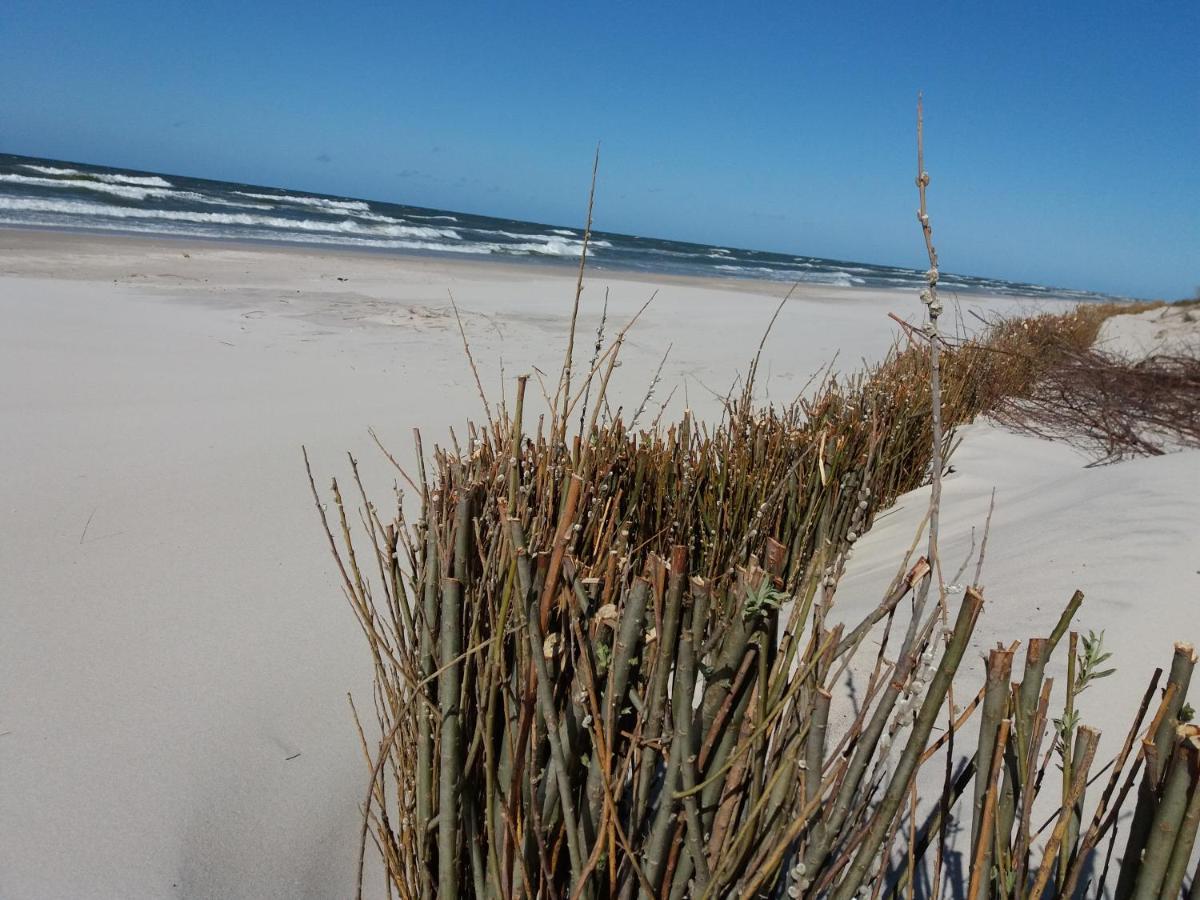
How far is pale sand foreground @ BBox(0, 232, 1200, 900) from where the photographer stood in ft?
6.06

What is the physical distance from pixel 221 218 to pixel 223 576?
24018 millimetres

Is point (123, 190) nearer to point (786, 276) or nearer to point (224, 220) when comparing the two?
point (224, 220)

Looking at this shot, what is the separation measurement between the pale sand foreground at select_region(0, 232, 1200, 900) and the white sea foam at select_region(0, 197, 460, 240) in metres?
15.9

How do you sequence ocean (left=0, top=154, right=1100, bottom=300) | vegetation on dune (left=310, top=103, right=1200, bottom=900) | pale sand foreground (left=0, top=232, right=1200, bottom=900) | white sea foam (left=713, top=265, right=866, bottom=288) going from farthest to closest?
white sea foam (left=713, top=265, right=866, bottom=288), ocean (left=0, top=154, right=1100, bottom=300), pale sand foreground (left=0, top=232, right=1200, bottom=900), vegetation on dune (left=310, top=103, right=1200, bottom=900)

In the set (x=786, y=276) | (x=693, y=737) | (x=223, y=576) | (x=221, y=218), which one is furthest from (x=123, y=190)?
(x=693, y=737)

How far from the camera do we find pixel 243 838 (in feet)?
6.04

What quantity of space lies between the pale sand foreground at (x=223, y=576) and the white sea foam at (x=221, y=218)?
1590 centimetres

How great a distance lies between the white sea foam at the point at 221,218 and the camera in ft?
65.0

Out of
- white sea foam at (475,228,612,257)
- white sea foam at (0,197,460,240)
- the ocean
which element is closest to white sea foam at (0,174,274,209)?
the ocean

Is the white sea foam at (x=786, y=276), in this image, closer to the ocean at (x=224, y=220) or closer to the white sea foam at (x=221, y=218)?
the ocean at (x=224, y=220)

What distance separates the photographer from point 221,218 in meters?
23.6

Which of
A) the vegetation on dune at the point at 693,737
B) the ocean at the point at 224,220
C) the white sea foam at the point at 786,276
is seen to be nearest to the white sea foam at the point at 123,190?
the ocean at the point at 224,220

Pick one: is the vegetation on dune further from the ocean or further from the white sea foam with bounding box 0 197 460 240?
the white sea foam with bounding box 0 197 460 240

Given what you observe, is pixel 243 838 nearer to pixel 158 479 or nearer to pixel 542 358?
pixel 158 479
